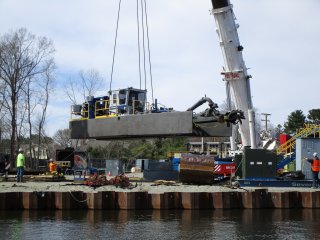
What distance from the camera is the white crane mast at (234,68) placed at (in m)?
24.6

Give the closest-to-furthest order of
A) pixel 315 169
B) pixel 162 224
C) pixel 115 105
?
pixel 162 224
pixel 315 169
pixel 115 105

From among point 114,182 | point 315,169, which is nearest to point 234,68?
point 315,169

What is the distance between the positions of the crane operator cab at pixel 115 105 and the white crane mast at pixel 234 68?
195 inches

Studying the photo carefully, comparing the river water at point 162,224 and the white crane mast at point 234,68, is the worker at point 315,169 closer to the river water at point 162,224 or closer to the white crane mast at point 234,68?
the river water at point 162,224

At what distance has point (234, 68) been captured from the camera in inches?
1001

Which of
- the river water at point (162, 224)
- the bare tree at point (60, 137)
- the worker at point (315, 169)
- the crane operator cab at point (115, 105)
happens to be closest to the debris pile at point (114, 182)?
the river water at point (162, 224)

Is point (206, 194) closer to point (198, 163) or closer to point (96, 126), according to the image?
point (198, 163)

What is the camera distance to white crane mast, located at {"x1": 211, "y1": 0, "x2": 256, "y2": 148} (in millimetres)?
24641

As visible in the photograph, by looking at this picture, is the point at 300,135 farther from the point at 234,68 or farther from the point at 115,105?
the point at 115,105

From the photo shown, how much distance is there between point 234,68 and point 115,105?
6.84m

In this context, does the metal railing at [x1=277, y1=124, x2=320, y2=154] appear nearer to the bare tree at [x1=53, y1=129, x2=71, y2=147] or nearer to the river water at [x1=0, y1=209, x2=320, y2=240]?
the river water at [x1=0, y1=209, x2=320, y2=240]

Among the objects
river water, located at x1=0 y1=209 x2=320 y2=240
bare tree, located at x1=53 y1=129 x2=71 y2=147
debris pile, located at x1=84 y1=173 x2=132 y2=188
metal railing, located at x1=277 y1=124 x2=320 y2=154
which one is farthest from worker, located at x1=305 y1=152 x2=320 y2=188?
bare tree, located at x1=53 y1=129 x2=71 y2=147

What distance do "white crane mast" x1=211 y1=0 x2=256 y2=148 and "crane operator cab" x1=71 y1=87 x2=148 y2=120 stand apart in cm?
494

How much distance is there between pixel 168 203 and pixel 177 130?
3585 millimetres
